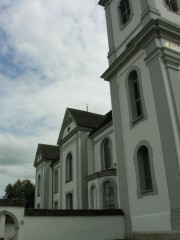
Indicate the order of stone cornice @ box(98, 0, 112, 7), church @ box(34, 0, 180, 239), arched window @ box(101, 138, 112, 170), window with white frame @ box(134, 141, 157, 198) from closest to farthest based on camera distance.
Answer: church @ box(34, 0, 180, 239) → window with white frame @ box(134, 141, 157, 198) → stone cornice @ box(98, 0, 112, 7) → arched window @ box(101, 138, 112, 170)

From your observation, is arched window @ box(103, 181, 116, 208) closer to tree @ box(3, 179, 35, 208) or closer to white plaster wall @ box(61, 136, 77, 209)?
white plaster wall @ box(61, 136, 77, 209)

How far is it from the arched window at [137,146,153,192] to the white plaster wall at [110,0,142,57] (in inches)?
275

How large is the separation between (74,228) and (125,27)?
12.5 meters

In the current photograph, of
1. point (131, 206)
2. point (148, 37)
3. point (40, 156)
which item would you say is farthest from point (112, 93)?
point (40, 156)

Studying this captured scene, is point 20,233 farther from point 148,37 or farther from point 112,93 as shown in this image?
point 148,37

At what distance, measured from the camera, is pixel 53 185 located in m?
34.2

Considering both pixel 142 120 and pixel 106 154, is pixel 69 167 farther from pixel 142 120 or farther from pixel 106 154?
pixel 142 120

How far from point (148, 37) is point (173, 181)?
7594 millimetres

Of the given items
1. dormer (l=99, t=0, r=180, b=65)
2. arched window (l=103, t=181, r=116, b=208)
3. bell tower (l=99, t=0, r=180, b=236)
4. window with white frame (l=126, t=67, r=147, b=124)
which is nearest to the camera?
bell tower (l=99, t=0, r=180, b=236)

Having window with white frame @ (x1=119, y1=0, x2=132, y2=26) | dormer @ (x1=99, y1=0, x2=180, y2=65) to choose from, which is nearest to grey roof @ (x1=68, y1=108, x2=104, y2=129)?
dormer @ (x1=99, y1=0, x2=180, y2=65)

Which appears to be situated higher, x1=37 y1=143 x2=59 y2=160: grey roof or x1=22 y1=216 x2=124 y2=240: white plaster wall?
x1=37 y1=143 x2=59 y2=160: grey roof

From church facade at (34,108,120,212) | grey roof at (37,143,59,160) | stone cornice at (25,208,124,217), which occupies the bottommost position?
stone cornice at (25,208,124,217)

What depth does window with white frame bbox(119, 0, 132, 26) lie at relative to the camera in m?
18.1

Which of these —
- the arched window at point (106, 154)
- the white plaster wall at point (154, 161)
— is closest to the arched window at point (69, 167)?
the arched window at point (106, 154)
